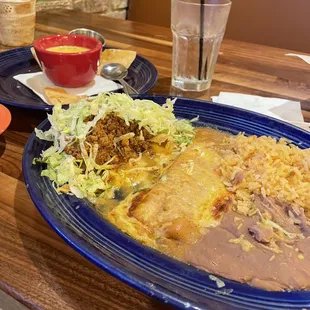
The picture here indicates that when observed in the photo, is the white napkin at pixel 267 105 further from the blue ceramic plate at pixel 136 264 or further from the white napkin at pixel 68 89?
the blue ceramic plate at pixel 136 264

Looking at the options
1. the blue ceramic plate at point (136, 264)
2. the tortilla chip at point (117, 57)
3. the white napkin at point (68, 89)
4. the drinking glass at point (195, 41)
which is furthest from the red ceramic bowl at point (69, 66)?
the blue ceramic plate at point (136, 264)

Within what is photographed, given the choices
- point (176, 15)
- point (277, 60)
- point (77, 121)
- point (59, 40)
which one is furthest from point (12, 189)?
point (277, 60)

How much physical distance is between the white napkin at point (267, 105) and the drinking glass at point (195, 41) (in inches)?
5.7

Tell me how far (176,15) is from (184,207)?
950mm

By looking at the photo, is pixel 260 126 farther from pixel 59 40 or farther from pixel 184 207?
pixel 59 40

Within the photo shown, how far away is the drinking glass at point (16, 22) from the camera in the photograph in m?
1.87

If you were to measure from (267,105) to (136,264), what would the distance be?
3.13ft

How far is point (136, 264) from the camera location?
0.70 meters

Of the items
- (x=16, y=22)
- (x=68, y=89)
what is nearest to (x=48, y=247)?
(x=68, y=89)

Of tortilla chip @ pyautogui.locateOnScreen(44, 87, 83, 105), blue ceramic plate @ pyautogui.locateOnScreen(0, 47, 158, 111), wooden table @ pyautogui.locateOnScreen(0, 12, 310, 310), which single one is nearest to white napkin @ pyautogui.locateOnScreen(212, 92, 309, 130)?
wooden table @ pyautogui.locateOnScreen(0, 12, 310, 310)

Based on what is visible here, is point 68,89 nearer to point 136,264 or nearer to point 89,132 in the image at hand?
point 89,132

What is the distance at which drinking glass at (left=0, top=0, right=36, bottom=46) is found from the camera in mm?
1865

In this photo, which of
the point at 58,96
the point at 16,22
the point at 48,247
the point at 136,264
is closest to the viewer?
the point at 136,264

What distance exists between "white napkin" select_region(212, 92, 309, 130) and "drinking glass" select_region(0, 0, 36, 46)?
1.02m
